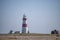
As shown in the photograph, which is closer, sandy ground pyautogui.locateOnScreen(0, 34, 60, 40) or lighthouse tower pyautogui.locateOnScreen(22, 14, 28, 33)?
sandy ground pyautogui.locateOnScreen(0, 34, 60, 40)

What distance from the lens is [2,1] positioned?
1057 mm

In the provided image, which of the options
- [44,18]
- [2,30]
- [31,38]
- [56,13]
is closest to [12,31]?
[2,30]

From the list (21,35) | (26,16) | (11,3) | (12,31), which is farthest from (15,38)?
(11,3)

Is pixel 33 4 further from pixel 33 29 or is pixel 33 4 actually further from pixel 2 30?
pixel 2 30

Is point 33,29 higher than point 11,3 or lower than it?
lower

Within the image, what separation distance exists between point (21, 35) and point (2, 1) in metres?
0.42

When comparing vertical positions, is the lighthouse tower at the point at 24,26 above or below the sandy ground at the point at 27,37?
above

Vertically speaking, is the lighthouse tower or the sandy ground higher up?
the lighthouse tower

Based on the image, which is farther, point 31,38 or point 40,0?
point 40,0

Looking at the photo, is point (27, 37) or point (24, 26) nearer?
point (27, 37)

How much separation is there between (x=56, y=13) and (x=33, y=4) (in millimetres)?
239

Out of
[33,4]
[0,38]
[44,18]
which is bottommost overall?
[0,38]

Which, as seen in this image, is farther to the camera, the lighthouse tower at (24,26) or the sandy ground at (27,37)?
the lighthouse tower at (24,26)

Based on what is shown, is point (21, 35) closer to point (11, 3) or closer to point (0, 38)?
point (0, 38)
